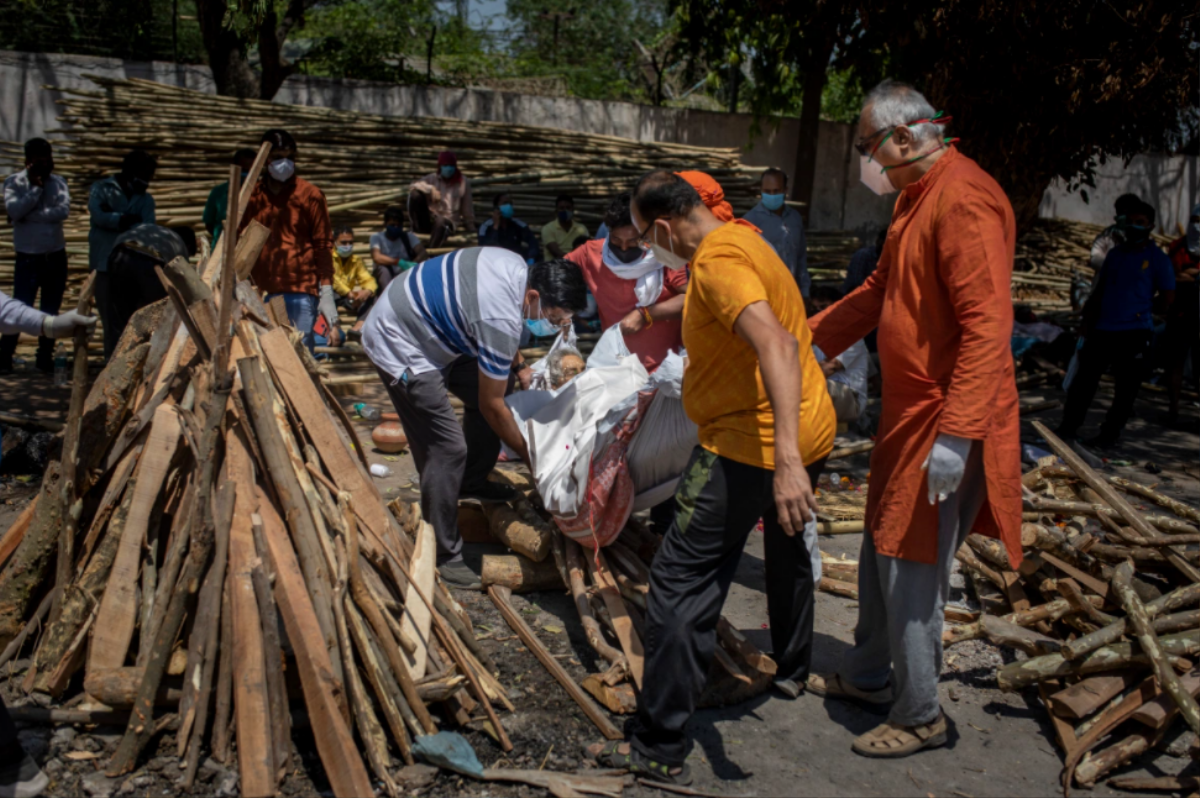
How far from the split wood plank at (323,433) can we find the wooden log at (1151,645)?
109 inches

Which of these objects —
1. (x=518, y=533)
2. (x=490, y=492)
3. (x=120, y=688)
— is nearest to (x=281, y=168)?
(x=490, y=492)

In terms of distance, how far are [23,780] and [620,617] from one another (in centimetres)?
206

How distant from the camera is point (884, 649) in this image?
3.67 metres

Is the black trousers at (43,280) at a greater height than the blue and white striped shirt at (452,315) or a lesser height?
lesser

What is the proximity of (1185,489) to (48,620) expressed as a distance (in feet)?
21.9

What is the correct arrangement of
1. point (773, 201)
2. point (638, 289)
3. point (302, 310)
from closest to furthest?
point (638, 289) < point (302, 310) < point (773, 201)

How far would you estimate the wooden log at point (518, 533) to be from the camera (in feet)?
15.0

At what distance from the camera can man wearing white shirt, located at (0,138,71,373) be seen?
816 cm

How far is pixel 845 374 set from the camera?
20.5 feet

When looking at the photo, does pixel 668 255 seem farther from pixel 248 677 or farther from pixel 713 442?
pixel 248 677

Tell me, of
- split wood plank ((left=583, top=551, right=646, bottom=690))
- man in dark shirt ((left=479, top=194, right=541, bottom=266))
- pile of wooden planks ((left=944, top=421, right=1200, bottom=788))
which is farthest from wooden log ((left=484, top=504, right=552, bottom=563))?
man in dark shirt ((left=479, top=194, right=541, bottom=266))

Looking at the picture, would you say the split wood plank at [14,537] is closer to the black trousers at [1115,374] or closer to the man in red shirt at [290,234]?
the man in red shirt at [290,234]

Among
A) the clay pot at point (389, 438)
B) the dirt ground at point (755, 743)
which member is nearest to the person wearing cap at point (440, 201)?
the clay pot at point (389, 438)

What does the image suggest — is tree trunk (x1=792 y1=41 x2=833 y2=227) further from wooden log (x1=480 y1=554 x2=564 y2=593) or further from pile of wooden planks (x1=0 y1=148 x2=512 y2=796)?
pile of wooden planks (x1=0 y1=148 x2=512 y2=796)
